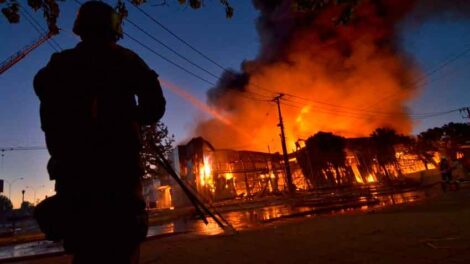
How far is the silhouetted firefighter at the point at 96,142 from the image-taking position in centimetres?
130

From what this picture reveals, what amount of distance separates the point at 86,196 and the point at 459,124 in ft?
234

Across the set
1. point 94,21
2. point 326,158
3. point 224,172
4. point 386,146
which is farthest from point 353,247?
point 386,146

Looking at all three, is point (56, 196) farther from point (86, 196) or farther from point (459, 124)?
point (459, 124)

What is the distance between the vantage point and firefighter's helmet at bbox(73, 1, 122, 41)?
1760mm

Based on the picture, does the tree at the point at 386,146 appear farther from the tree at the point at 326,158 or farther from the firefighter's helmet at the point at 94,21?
the firefighter's helmet at the point at 94,21

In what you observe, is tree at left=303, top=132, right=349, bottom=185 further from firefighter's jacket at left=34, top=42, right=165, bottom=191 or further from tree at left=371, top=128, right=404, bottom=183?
firefighter's jacket at left=34, top=42, right=165, bottom=191

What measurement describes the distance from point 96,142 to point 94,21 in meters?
0.84

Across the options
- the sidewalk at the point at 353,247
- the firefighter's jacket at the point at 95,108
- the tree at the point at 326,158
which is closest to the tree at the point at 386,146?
the tree at the point at 326,158

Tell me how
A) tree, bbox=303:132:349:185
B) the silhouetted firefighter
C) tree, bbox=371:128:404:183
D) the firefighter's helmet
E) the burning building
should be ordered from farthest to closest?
tree, bbox=371:128:404:183 → tree, bbox=303:132:349:185 → the burning building → the firefighter's helmet → the silhouetted firefighter

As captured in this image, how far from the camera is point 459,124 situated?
56125mm

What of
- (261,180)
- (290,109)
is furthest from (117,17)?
(290,109)

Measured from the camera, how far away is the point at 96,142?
1.40 meters

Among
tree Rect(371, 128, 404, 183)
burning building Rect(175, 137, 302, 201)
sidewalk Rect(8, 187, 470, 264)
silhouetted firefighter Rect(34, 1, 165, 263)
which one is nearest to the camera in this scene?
silhouetted firefighter Rect(34, 1, 165, 263)

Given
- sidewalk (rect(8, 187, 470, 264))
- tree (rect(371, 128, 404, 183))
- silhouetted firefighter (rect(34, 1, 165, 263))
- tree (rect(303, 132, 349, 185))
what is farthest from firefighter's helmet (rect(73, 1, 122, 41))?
tree (rect(371, 128, 404, 183))
